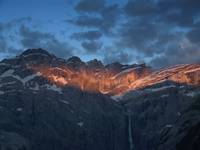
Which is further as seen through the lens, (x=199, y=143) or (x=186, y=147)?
(x=186, y=147)

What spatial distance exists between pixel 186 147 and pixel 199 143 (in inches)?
950

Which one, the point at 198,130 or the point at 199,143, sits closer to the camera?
the point at 199,143

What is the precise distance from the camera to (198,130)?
629 feet

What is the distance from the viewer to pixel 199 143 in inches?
6742

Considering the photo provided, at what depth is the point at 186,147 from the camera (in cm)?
19512

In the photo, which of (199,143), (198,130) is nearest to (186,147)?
(198,130)

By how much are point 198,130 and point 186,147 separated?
6.83 metres

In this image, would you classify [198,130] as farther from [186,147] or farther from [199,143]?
[199,143]

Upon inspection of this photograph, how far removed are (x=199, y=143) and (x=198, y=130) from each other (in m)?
20.6
